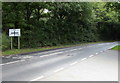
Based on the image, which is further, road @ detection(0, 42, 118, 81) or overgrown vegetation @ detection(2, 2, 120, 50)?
overgrown vegetation @ detection(2, 2, 120, 50)

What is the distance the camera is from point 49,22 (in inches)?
967

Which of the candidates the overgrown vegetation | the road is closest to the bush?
the overgrown vegetation

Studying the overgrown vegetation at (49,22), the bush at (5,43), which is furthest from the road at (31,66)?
the overgrown vegetation at (49,22)

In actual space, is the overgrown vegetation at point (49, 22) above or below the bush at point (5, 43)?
above

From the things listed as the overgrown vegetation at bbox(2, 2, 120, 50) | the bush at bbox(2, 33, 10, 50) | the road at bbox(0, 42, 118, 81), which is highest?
the overgrown vegetation at bbox(2, 2, 120, 50)

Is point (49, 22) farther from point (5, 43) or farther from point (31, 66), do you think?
point (31, 66)

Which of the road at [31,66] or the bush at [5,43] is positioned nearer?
the road at [31,66]

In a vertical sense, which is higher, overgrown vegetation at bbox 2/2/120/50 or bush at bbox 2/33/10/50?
overgrown vegetation at bbox 2/2/120/50

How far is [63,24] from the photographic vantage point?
28297mm

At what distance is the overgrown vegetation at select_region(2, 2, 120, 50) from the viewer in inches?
728

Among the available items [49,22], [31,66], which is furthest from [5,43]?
[49,22]

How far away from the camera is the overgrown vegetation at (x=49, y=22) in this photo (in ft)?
60.7

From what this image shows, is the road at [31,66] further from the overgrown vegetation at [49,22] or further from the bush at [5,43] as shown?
the overgrown vegetation at [49,22]

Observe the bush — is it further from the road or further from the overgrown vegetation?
the road
